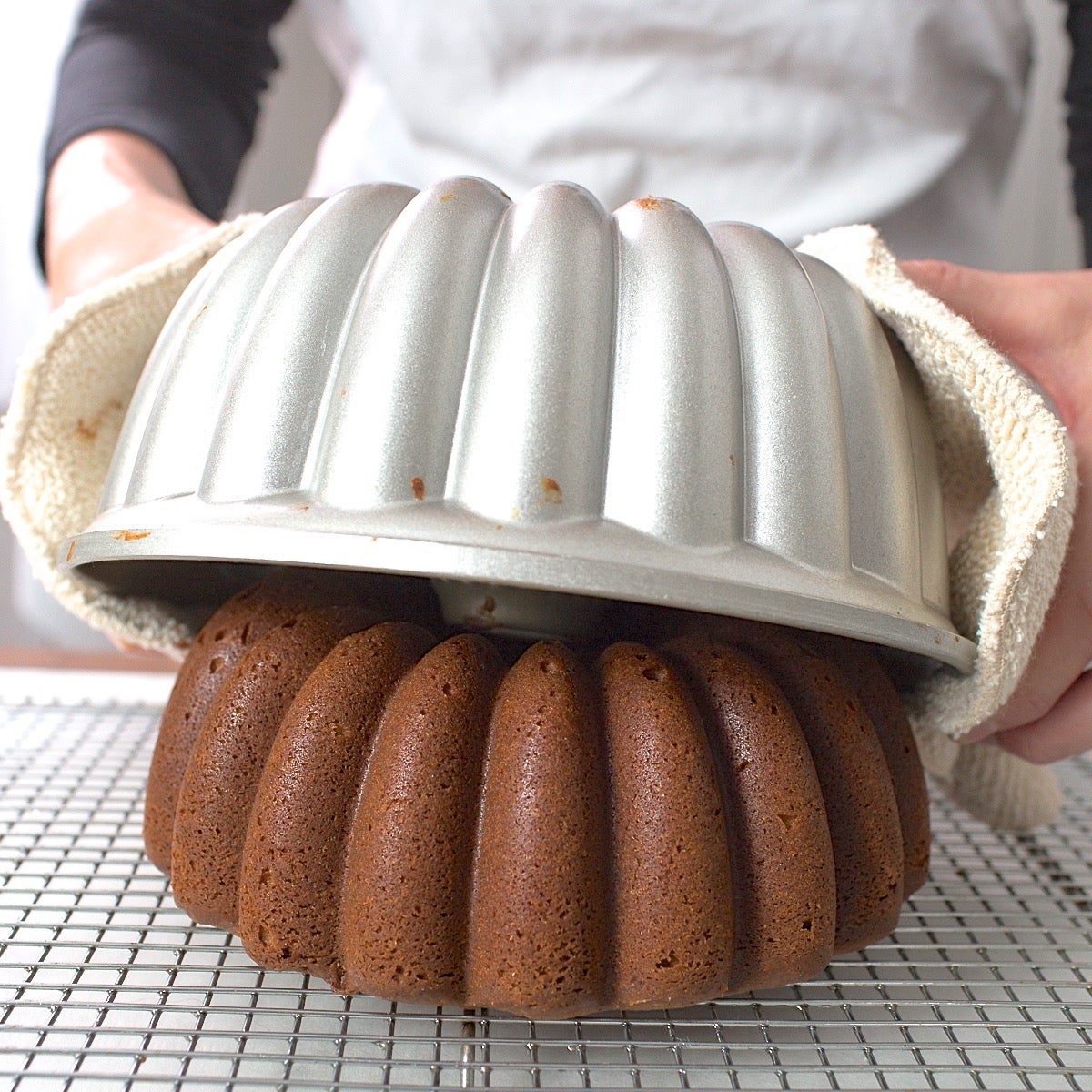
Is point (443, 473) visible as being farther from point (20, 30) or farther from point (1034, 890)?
point (20, 30)

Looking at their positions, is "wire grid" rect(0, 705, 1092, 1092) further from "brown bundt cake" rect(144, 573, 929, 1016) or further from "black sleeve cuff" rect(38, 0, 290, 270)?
"black sleeve cuff" rect(38, 0, 290, 270)

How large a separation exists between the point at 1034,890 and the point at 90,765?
2.31 ft

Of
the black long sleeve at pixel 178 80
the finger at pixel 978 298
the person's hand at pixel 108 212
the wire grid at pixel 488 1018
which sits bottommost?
the wire grid at pixel 488 1018

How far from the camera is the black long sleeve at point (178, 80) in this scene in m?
1.10

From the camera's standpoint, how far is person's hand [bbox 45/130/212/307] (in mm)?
848

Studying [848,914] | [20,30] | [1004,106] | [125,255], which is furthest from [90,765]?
[20,30]

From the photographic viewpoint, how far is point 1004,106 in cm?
114

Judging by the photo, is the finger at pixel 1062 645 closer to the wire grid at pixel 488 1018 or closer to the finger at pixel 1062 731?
the finger at pixel 1062 731

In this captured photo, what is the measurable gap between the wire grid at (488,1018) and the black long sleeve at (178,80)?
2.33 ft

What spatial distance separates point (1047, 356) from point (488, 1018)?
0.49 metres

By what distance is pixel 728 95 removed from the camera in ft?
3.47

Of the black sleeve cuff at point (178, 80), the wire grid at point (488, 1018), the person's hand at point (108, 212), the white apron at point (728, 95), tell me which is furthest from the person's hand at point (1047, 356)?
the black sleeve cuff at point (178, 80)

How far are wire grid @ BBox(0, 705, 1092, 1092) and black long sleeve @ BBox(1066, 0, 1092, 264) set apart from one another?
67 centimetres

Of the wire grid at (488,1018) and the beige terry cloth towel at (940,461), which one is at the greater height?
the beige terry cloth towel at (940,461)
